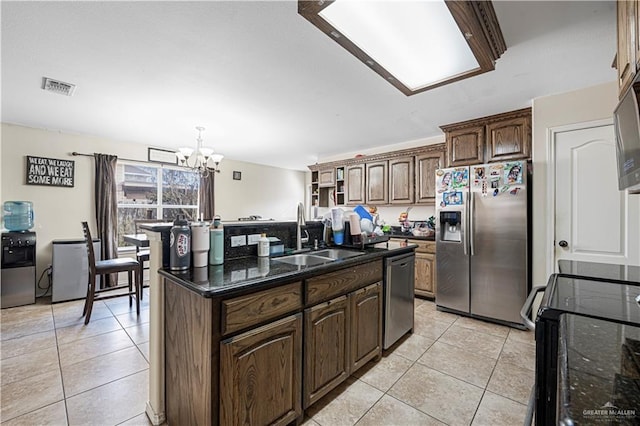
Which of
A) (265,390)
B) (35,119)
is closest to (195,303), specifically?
(265,390)

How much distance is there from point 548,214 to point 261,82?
314 centimetres

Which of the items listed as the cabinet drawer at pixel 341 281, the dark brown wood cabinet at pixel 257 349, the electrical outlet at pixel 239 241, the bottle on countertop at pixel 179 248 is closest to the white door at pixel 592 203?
the cabinet drawer at pixel 341 281

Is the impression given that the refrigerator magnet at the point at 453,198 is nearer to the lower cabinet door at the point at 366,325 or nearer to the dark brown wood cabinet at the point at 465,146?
the dark brown wood cabinet at the point at 465,146

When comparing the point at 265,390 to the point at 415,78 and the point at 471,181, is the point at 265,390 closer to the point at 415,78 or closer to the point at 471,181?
the point at 415,78

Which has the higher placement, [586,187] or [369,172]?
[369,172]

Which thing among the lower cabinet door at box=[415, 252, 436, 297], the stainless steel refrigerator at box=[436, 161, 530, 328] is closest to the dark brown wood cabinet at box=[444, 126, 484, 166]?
the stainless steel refrigerator at box=[436, 161, 530, 328]

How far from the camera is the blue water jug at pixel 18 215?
3.51 metres

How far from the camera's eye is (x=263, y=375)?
132 cm

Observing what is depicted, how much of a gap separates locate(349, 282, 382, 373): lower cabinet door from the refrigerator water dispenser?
1.59 meters

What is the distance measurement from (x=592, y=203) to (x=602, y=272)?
1367 millimetres

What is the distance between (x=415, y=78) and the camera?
2.18 metres

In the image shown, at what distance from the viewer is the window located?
14.8 ft

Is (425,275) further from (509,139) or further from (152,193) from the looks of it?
(152,193)

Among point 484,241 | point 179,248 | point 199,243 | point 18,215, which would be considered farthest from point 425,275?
point 18,215
